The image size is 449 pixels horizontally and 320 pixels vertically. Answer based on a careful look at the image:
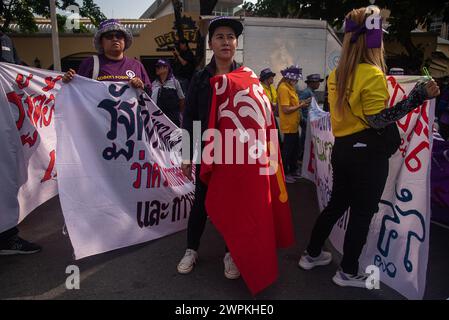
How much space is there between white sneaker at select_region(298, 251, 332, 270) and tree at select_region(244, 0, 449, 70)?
31.2 ft

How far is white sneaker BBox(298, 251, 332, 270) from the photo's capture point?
9.50 feet

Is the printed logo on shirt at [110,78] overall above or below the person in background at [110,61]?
below

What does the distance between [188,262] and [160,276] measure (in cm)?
23

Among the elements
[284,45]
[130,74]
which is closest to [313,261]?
[130,74]

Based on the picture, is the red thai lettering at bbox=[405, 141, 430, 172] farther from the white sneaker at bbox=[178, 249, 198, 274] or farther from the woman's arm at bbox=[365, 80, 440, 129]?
the white sneaker at bbox=[178, 249, 198, 274]

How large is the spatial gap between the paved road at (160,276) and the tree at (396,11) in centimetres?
884

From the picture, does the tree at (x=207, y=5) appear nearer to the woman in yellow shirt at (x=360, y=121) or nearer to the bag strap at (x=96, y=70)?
the bag strap at (x=96, y=70)

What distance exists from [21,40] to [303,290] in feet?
51.8

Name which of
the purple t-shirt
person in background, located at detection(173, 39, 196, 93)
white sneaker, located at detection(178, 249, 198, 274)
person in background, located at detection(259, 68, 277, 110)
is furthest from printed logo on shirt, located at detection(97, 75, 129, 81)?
person in background, located at detection(173, 39, 196, 93)

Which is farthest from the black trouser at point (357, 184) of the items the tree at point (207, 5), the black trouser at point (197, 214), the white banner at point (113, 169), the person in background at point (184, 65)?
the tree at point (207, 5)

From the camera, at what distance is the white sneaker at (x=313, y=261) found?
2.89 metres

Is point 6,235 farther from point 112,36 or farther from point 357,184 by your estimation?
point 357,184

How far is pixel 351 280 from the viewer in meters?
2.62
